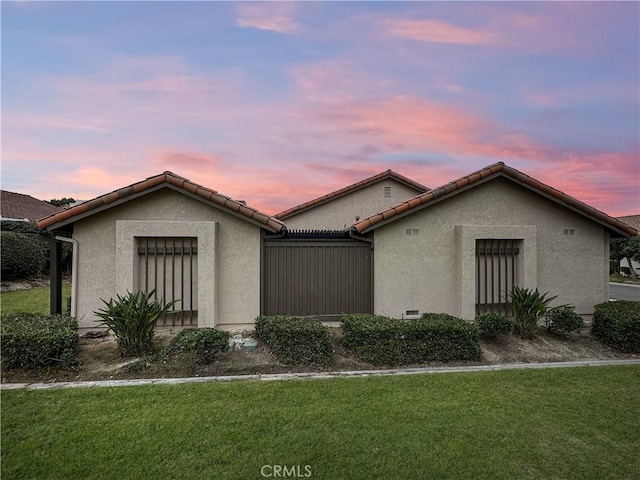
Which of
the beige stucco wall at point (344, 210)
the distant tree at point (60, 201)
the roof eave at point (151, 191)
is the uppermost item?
the distant tree at point (60, 201)

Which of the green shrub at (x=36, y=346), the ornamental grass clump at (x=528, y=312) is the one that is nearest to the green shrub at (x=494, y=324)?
the ornamental grass clump at (x=528, y=312)

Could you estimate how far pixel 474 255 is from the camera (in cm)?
932

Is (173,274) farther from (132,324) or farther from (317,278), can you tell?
(317,278)

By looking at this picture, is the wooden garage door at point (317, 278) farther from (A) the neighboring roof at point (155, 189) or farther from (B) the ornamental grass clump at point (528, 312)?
(B) the ornamental grass clump at point (528, 312)

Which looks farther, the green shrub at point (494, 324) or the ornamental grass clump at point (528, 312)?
the ornamental grass clump at point (528, 312)

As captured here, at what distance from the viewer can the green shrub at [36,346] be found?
20.4 feet

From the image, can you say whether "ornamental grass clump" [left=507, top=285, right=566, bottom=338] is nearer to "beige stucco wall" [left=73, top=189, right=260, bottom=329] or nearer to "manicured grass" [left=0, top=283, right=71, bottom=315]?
"beige stucco wall" [left=73, top=189, right=260, bottom=329]

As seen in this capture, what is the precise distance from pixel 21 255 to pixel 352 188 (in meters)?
18.0

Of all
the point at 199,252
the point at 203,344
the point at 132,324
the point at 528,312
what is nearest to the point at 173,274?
the point at 199,252

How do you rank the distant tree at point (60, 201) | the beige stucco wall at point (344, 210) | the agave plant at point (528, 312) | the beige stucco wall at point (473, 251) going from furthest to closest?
the distant tree at point (60, 201)
the beige stucco wall at point (344, 210)
the beige stucco wall at point (473, 251)
the agave plant at point (528, 312)

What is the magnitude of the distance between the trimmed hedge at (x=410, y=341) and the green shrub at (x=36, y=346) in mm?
5470

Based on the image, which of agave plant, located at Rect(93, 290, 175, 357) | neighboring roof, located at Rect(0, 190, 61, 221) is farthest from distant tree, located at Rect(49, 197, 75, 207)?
agave plant, located at Rect(93, 290, 175, 357)

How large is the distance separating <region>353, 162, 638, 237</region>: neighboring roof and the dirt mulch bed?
3.21 m

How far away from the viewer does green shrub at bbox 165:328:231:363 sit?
6641 millimetres
